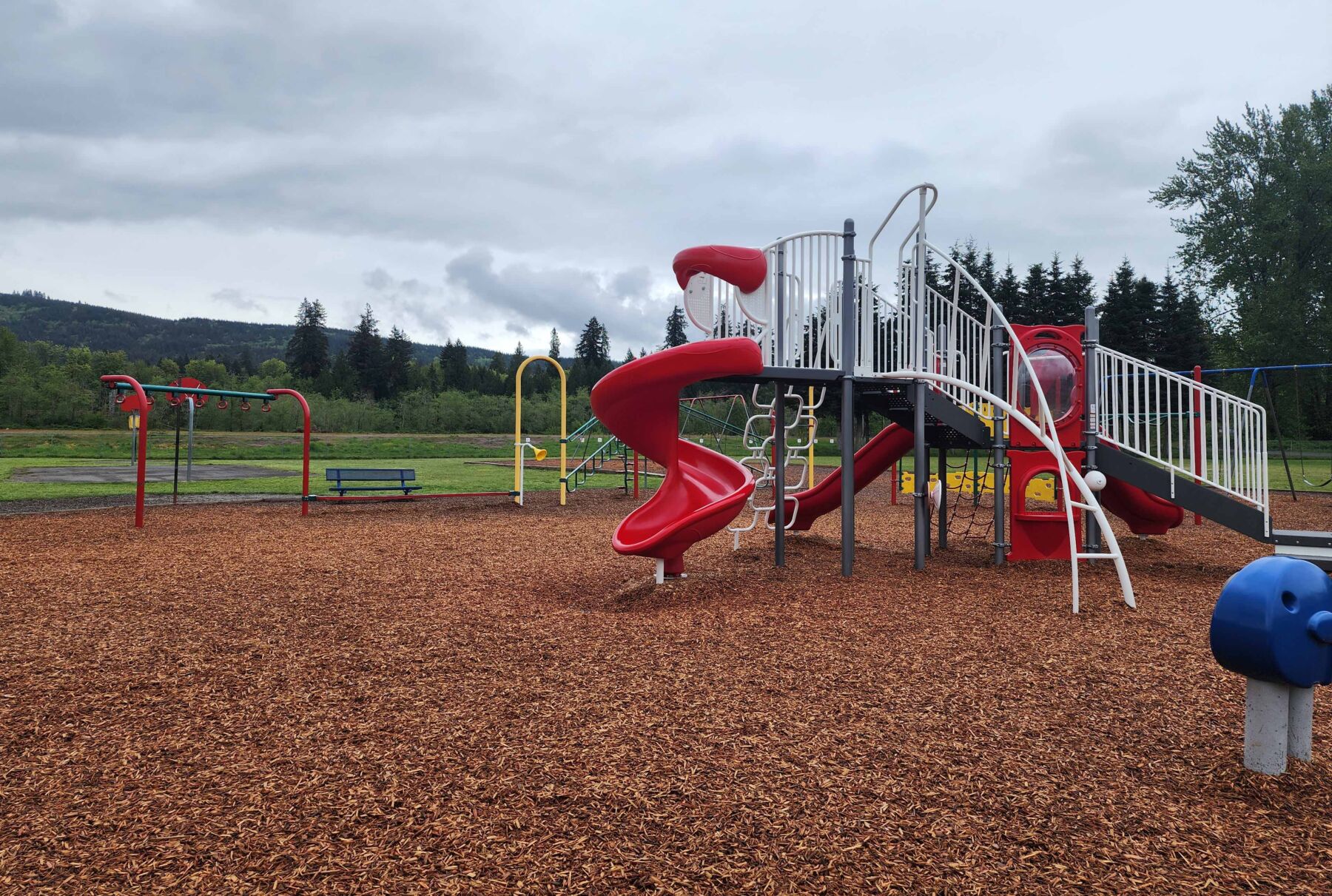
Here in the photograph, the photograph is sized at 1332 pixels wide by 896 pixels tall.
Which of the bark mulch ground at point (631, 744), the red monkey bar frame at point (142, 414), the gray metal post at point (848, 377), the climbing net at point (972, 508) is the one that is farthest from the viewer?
the climbing net at point (972, 508)

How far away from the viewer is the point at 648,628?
19.0 ft

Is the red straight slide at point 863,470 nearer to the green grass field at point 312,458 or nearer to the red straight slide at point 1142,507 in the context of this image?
the red straight slide at point 1142,507

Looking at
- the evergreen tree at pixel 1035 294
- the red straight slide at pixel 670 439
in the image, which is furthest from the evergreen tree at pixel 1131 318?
the red straight slide at pixel 670 439

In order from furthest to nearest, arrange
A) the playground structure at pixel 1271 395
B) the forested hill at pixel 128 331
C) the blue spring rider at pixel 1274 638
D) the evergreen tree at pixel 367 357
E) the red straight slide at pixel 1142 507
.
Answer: the forested hill at pixel 128 331 < the evergreen tree at pixel 367 357 < the playground structure at pixel 1271 395 < the red straight slide at pixel 1142 507 < the blue spring rider at pixel 1274 638

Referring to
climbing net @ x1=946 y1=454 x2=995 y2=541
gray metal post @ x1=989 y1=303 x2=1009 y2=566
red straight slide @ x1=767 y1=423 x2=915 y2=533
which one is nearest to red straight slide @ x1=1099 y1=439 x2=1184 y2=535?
climbing net @ x1=946 y1=454 x2=995 y2=541

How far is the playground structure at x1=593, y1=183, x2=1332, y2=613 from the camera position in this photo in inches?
283

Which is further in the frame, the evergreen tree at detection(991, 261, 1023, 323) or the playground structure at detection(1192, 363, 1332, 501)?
the evergreen tree at detection(991, 261, 1023, 323)

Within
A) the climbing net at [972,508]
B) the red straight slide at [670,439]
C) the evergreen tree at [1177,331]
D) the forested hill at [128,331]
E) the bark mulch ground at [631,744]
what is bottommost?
the bark mulch ground at [631,744]

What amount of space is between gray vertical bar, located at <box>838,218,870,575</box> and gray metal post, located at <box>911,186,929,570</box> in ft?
1.81

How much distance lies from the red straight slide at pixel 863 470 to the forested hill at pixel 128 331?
124 m

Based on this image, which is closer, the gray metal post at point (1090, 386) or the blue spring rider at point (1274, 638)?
Result: the blue spring rider at point (1274, 638)

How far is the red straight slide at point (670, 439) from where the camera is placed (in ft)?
22.8

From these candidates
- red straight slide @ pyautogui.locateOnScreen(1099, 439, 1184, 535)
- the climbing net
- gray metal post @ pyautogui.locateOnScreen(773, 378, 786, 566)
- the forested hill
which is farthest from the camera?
the forested hill

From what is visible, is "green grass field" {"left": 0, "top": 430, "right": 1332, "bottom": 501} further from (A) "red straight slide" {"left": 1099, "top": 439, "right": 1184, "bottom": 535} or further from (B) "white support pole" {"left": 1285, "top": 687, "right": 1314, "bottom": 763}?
(B) "white support pole" {"left": 1285, "top": 687, "right": 1314, "bottom": 763}
